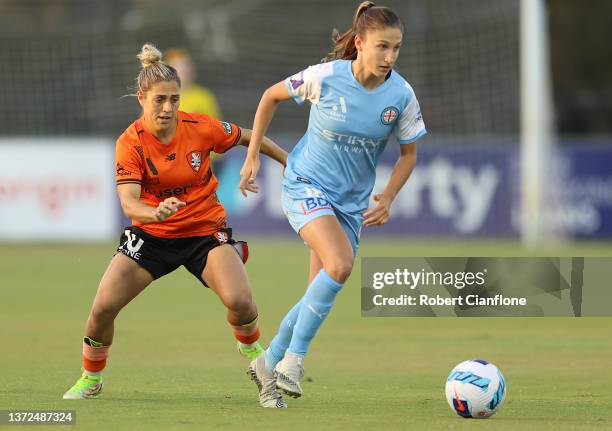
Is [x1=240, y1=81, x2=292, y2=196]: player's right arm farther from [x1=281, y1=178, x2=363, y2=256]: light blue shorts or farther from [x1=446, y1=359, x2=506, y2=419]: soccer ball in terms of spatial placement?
[x1=446, y1=359, x2=506, y2=419]: soccer ball

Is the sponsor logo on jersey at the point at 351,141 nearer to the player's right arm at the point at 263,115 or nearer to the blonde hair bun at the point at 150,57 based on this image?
the player's right arm at the point at 263,115

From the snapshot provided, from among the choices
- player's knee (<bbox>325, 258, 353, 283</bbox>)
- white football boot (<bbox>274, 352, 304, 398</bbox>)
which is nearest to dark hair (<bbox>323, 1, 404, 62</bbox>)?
player's knee (<bbox>325, 258, 353, 283</bbox>)

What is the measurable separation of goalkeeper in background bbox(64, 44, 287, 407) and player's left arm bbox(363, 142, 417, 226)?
69 cm

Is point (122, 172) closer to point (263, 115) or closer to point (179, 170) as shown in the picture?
point (179, 170)

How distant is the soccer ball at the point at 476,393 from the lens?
6656 mm

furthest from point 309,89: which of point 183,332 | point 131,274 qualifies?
point 183,332

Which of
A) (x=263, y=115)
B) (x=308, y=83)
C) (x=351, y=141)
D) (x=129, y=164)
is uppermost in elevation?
(x=308, y=83)

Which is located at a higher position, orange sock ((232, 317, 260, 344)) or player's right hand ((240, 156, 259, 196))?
player's right hand ((240, 156, 259, 196))

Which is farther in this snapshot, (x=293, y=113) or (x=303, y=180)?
(x=293, y=113)

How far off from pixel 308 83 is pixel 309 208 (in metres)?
0.69

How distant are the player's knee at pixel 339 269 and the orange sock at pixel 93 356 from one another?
4.79 feet

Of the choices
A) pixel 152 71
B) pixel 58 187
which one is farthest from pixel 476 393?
pixel 58 187

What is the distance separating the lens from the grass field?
6.70m

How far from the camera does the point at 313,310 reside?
22.7 feet
